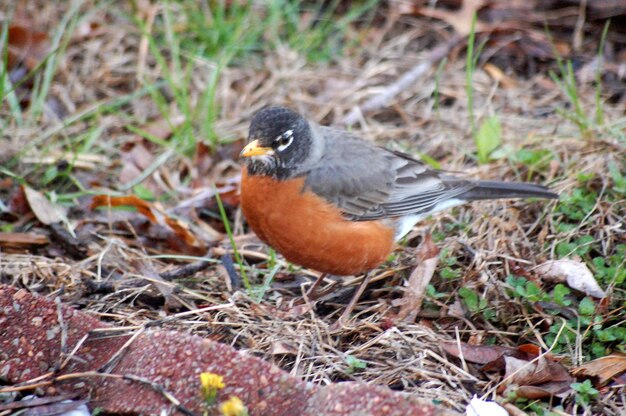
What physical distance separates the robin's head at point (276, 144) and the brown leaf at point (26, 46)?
3059 mm

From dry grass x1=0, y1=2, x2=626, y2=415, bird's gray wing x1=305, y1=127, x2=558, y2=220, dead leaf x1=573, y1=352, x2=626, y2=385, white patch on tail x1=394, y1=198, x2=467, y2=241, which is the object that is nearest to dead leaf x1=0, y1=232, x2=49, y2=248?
dry grass x1=0, y1=2, x2=626, y2=415

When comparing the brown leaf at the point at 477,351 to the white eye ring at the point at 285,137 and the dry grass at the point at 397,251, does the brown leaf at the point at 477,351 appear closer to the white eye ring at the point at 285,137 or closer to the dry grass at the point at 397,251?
the dry grass at the point at 397,251

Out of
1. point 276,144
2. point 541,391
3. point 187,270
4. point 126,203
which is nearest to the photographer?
point 541,391

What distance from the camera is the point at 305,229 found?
4359mm

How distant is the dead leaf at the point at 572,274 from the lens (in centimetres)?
412

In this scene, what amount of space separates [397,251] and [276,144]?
1064 millimetres

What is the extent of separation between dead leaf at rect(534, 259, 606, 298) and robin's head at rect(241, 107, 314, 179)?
146 cm

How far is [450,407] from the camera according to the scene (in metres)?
3.40

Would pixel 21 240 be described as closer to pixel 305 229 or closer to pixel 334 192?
pixel 305 229

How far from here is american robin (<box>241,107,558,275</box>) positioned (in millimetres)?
4379

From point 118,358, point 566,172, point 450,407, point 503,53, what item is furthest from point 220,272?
point 503,53

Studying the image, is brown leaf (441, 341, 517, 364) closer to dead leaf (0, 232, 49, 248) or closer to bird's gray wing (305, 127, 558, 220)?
bird's gray wing (305, 127, 558, 220)

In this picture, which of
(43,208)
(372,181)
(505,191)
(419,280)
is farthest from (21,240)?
(505,191)

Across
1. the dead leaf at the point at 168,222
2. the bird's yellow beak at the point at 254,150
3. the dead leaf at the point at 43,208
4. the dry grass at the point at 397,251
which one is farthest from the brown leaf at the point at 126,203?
the bird's yellow beak at the point at 254,150
